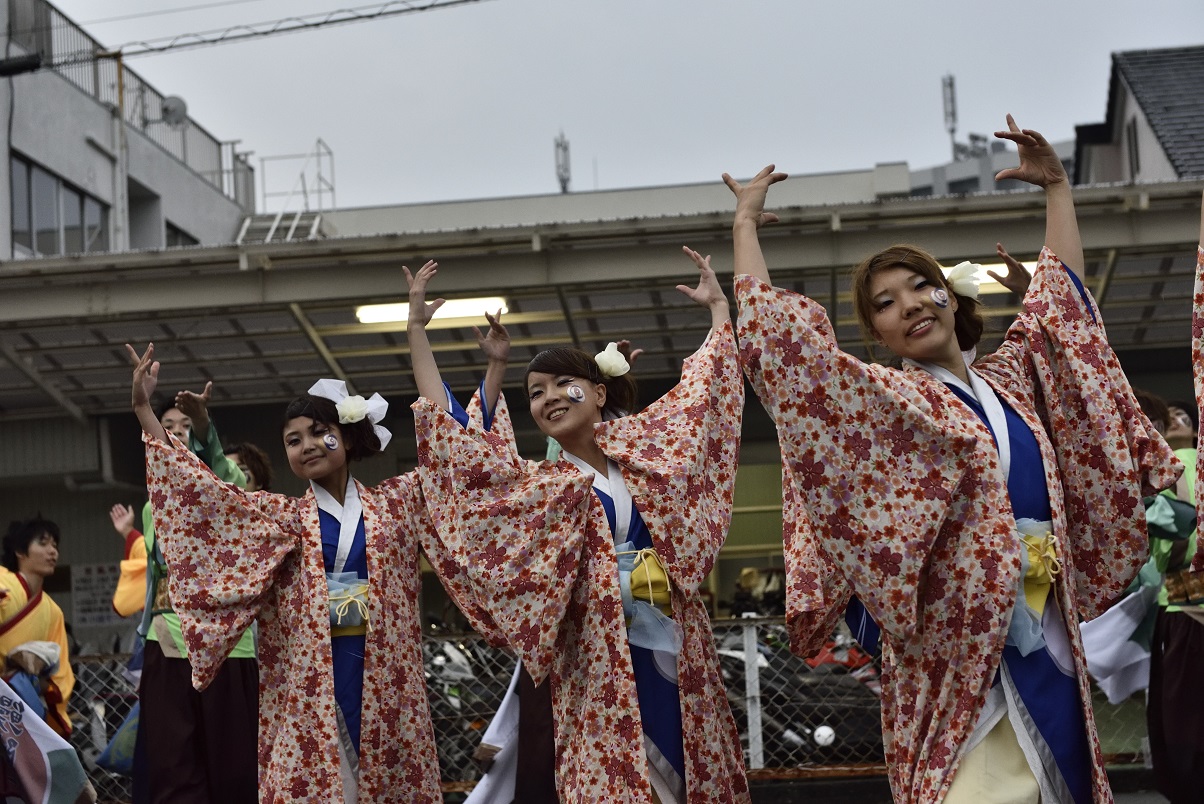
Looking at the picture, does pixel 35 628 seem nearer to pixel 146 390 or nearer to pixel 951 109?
pixel 146 390

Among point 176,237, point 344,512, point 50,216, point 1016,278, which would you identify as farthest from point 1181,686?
point 176,237

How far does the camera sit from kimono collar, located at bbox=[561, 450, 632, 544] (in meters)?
4.08

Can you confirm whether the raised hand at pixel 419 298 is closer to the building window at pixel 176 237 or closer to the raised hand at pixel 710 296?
the raised hand at pixel 710 296

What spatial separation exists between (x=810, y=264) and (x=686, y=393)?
15.4ft

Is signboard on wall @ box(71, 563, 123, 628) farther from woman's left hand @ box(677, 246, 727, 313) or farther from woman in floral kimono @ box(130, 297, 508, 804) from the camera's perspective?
woman's left hand @ box(677, 246, 727, 313)

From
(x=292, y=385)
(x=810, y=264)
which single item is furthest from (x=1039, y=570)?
(x=292, y=385)

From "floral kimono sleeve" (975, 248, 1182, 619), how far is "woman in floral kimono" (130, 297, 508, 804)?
1909 millimetres

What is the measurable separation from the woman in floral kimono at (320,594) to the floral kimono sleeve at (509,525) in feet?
0.71

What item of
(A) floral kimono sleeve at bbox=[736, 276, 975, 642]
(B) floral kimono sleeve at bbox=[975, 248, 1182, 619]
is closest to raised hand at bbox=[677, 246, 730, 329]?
(B) floral kimono sleeve at bbox=[975, 248, 1182, 619]

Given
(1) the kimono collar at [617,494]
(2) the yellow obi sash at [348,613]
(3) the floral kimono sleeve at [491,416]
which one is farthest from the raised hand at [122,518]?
(1) the kimono collar at [617,494]

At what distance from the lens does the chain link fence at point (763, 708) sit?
267 inches

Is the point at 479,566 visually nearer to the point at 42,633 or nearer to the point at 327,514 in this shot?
the point at 327,514

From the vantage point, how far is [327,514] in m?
4.89

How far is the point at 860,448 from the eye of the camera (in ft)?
9.97
